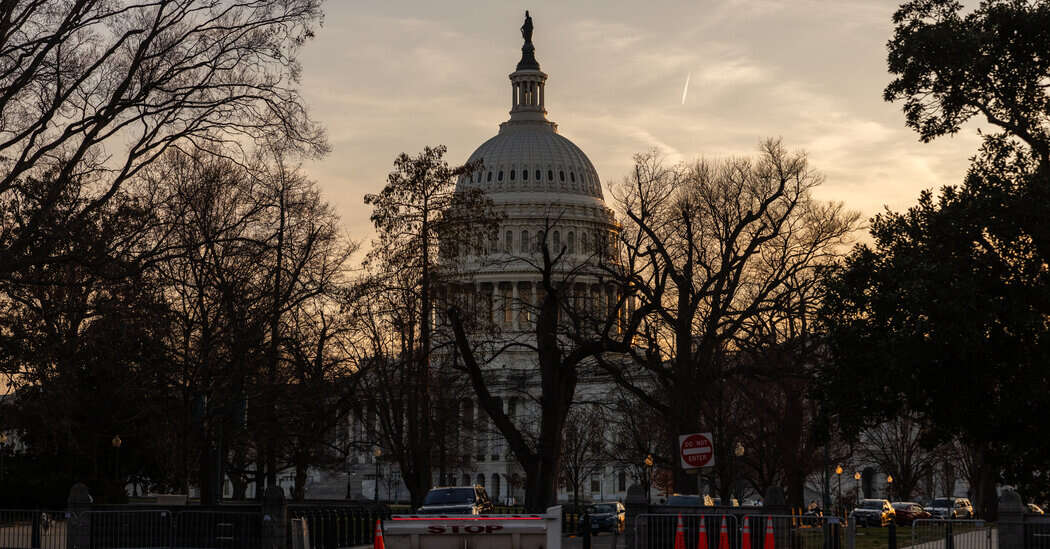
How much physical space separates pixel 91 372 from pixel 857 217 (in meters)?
24.3

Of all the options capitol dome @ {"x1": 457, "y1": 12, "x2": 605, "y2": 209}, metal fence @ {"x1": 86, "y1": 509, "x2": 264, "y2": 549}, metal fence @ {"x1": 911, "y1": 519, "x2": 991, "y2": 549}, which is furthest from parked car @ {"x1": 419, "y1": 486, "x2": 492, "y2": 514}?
capitol dome @ {"x1": 457, "y1": 12, "x2": 605, "y2": 209}

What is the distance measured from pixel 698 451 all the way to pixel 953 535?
18.5 feet

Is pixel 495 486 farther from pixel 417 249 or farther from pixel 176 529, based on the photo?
pixel 176 529

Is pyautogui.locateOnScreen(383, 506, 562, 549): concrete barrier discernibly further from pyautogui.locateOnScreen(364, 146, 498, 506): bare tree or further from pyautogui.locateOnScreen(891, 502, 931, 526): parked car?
pyautogui.locateOnScreen(891, 502, 931, 526): parked car

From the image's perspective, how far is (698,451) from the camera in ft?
95.1

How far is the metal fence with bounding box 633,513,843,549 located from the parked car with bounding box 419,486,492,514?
1113cm

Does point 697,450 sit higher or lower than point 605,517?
higher

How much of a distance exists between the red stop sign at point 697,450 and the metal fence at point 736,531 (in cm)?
141

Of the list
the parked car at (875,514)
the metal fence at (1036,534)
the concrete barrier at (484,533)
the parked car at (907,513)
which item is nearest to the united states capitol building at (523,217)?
the parked car at (907,513)

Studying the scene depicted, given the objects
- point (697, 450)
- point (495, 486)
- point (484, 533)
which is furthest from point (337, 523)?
point (495, 486)

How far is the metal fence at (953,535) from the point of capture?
2967cm

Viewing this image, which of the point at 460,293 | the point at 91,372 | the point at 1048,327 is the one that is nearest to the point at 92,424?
the point at 91,372

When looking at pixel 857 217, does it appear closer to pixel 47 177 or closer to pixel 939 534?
pixel 939 534

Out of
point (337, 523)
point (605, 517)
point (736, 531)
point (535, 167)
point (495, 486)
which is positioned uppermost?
point (535, 167)
